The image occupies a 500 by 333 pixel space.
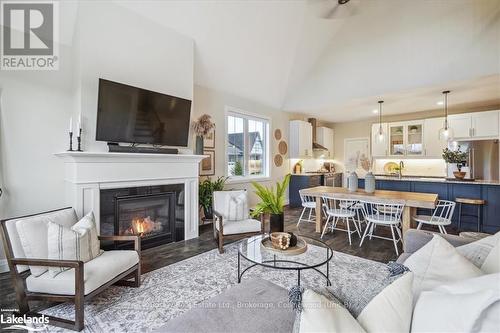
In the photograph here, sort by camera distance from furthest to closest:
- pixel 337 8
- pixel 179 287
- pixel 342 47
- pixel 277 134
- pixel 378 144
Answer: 1. pixel 378 144
2. pixel 277 134
3. pixel 342 47
4. pixel 337 8
5. pixel 179 287

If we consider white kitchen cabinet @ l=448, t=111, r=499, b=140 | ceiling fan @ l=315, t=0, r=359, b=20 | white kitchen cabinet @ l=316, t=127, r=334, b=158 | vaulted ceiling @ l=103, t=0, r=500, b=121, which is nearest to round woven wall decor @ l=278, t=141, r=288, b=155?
vaulted ceiling @ l=103, t=0, r=500, b=121

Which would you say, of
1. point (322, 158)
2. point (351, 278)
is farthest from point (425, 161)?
point (351, 278)

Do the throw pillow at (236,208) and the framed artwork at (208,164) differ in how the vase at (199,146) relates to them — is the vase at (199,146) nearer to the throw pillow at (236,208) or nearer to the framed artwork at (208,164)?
the framed artwork at (208,164)

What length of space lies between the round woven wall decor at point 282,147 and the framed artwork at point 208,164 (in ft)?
7.80

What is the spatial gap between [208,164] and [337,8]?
3.42 m

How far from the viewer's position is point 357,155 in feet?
26.8

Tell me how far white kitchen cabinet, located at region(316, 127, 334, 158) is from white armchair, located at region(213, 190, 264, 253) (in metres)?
4.96

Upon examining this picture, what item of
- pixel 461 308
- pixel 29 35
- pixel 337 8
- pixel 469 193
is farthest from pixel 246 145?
pixel 461 308

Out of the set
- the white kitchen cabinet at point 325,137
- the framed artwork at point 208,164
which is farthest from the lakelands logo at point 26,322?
the white kitchen cabinet at point 325,137

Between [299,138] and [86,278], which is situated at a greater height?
[299,138]

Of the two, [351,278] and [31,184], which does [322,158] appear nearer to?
[351,278]

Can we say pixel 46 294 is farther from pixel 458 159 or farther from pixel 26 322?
pixel 458 159

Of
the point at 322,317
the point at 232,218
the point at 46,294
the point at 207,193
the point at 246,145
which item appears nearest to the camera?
the point at 322,317

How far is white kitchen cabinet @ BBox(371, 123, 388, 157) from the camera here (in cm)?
Result: 712
